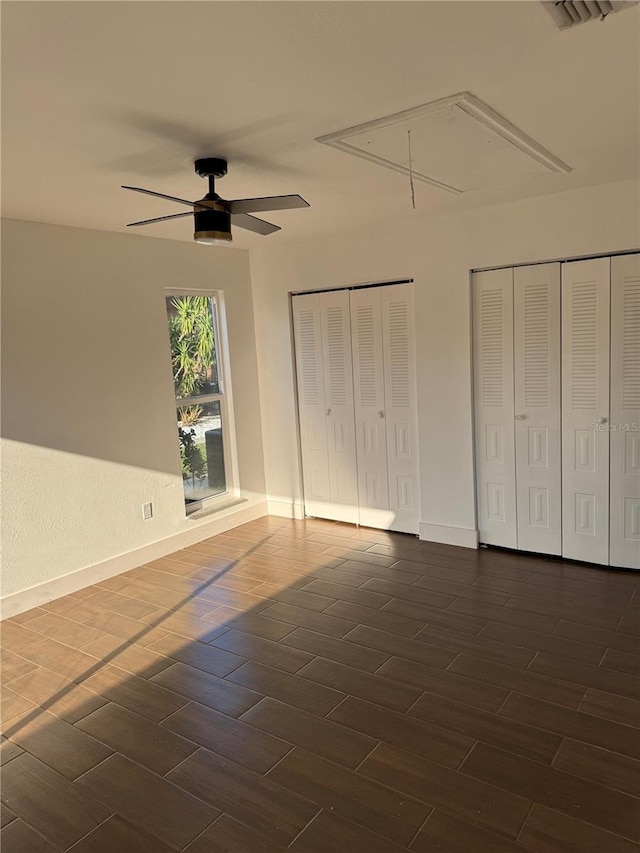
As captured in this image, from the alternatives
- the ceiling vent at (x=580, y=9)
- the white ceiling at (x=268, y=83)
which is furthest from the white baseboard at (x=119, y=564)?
the ceiling vent at (x=580, y=9)

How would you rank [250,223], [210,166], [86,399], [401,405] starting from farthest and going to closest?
[401,405] → [86,399] → [250,223] → [210,166]

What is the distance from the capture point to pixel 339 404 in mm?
5379

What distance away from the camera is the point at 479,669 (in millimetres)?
3012

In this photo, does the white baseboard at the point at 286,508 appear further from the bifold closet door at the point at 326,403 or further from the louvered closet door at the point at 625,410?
the louvered closet door at the point at 625,410

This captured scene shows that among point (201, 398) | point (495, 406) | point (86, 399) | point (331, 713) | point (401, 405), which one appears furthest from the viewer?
point (201, 398)

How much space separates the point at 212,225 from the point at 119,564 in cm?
280

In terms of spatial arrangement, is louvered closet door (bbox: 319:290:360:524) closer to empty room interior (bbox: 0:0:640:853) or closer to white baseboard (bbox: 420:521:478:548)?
empty room interior (bbox: 0:0:640:853)

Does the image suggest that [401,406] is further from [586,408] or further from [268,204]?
[268,204]

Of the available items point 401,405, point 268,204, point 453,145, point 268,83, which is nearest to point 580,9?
point 268,83

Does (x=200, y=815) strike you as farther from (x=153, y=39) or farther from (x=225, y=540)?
(x=225, y=540)

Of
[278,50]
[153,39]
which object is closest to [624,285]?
[278,50]

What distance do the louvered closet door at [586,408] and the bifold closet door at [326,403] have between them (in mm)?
1804

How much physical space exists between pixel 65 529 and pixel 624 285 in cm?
405

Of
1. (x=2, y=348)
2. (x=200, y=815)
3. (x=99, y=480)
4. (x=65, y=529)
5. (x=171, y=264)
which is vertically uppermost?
(x=171, y=264)
